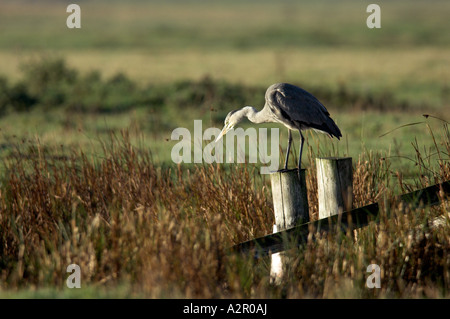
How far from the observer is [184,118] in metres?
18.7

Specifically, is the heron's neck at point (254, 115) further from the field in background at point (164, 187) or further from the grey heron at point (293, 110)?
the field in background at point (164, 187)

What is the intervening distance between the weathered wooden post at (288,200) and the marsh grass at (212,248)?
167mm

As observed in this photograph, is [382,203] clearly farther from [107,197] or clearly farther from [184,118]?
[184,118]

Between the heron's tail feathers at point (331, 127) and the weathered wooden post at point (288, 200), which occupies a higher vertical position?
the heron's tail feathers at point (331, 127)

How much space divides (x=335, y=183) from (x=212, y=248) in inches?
50.0

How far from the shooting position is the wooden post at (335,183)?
6.21 metres

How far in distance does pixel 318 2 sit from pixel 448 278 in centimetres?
18373

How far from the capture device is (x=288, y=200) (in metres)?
6.41

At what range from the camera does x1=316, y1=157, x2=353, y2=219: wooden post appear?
621cm

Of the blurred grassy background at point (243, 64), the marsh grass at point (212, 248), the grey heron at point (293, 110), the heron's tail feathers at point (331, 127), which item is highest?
the blurred grassy background at point (243, 64)

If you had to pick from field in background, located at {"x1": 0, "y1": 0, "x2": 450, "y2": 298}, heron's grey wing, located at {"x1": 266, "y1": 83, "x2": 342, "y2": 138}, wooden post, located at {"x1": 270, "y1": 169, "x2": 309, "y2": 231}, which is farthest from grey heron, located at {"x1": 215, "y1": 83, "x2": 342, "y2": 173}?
field in background, located at {"x1": 0, "y1": 0, "x2": 450, "y2": 298}

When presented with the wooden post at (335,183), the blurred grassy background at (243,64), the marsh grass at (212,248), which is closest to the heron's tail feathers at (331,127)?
the wooden post at (335,183)

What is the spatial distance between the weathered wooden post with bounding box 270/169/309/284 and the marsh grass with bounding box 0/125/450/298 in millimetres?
167
